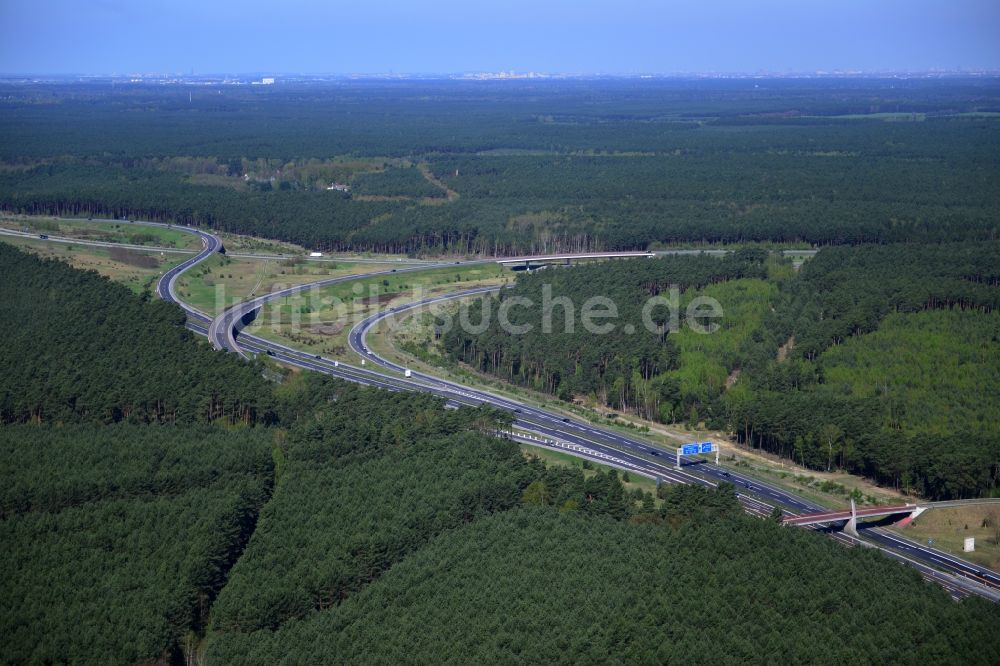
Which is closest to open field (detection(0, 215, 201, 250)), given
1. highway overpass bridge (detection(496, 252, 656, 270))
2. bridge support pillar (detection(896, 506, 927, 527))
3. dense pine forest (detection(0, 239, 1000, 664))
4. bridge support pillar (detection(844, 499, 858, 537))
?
highway overpass bridge (detection(496, 252, 656, 270))

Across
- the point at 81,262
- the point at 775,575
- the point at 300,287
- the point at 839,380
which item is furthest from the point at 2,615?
the point at 81,262

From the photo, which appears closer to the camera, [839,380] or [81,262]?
[839,380]

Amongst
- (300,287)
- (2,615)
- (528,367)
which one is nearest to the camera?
(2,615)

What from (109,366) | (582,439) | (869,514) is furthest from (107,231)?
(869,514)

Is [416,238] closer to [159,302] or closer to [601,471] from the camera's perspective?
[159,302]

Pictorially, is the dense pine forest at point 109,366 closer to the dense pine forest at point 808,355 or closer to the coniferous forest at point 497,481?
the coniferous forest at point 497,481

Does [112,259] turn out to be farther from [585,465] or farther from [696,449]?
[696,449]

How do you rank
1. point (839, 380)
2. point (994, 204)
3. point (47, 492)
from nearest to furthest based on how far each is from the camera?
point (47, 492), point (839, 380), point (994, 204)
